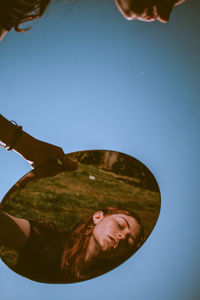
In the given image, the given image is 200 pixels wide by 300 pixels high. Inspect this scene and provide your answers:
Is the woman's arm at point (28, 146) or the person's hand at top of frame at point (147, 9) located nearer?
the woman's arm at point (28, 146)

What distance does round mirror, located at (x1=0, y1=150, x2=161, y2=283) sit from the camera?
1.05m

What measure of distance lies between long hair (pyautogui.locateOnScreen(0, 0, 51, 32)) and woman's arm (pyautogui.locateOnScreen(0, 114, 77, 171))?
0.43 meters

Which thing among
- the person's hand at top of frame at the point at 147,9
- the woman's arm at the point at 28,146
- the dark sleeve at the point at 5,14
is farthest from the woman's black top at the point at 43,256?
the person's hand at top of frame at the point at 147,9

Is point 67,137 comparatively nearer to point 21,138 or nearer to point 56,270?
point 21,138

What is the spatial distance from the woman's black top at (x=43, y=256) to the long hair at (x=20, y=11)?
85 cm

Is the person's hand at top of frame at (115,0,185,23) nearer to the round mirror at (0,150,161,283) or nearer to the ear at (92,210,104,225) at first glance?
the round mirror at (0,150,161,283)

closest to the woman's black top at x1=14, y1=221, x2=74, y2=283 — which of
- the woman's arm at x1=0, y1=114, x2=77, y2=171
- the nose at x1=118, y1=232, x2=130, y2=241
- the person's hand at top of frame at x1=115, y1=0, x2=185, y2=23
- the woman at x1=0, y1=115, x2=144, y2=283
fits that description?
the woman at x1=0, y1=115, x2=144, y2=283

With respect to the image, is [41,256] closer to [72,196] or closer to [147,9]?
[72,196]

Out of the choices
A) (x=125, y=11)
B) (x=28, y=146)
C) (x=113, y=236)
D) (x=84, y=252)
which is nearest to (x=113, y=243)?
(x=113, y=236)

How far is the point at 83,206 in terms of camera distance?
3.73 feet

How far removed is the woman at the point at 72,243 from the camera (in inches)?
41.0

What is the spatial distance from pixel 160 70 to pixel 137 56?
12 centimetres

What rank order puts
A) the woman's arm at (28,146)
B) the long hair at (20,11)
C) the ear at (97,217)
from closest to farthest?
1. the woman's arm at (28,146)
2. the long hair at (20,11)
3. the ear at (97,217)

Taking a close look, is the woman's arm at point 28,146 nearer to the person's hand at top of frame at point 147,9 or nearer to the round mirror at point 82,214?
the round mirror at point 82,214
